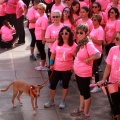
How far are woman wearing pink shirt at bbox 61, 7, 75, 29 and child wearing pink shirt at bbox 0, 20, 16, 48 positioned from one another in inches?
141

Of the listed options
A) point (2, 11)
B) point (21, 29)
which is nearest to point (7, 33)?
point (21, 29)

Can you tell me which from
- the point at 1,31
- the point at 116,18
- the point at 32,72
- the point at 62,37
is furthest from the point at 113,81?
the point at 1,31

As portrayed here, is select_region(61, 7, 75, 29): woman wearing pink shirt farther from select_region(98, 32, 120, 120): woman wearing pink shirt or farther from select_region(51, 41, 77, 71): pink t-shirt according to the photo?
select_region(98, 32, 120, 120): woman wearing pink shirt

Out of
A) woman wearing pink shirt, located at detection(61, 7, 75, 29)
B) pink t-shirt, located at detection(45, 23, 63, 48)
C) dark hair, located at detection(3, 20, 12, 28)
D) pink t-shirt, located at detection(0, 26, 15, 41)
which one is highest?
woman wearing pink shirt, located at detection(61, 7, 75, 29)

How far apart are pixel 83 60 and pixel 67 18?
2.41 m

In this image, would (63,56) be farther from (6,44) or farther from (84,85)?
(6,44)

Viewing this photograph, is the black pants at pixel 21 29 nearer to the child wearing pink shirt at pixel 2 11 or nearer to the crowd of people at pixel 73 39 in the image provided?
the crowd of people at pixel 73 39

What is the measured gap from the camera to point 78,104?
804 cm

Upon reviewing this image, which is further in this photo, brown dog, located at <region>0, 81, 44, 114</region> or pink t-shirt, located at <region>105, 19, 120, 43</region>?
pink t-shirt, located at <region>105, 19, 120, 43</region>

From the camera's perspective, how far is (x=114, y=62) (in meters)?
6.38

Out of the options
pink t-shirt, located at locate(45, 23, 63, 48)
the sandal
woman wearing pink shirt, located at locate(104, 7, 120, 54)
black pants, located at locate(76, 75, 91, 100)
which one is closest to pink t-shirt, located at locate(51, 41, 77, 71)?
black pants, located at locate(76, 75, 91, 100)

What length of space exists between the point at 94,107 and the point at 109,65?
164cm

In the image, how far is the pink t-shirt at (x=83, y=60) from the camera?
22.4 ft

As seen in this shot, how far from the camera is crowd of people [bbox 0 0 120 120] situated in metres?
6.83
